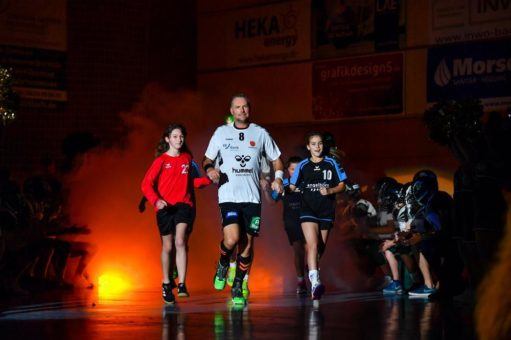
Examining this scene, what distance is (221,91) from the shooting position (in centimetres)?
2208

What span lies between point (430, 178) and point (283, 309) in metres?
3.55

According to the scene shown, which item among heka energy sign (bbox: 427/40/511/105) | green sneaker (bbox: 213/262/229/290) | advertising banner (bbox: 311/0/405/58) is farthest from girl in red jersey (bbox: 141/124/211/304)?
advertising banner (bbox: 311/0/405/58)

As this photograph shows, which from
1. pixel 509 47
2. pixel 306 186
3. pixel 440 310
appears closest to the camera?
pixel 440 310

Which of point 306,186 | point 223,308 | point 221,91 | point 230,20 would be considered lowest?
point 223,308

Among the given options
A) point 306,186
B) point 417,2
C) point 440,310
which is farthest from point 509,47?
point 440,310

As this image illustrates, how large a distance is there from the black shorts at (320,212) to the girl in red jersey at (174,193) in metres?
1.27

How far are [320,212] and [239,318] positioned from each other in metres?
3.25

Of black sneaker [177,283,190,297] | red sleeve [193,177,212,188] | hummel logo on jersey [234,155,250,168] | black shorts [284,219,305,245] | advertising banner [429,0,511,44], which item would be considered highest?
advertising banner [429,0,511,44]

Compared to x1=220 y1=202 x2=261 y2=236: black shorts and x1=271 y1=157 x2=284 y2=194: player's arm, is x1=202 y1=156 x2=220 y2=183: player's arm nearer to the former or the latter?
x1=220 y1=202 x2=261 y2=236: black shorts

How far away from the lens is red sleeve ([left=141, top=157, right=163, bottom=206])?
518 inches

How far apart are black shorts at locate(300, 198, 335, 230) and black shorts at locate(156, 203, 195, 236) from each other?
1.41 metres

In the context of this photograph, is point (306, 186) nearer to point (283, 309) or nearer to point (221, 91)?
point (283, 309)

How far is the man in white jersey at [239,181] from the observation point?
40.5 ft

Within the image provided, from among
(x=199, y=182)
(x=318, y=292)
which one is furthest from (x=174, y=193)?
(x=318, y=292)
